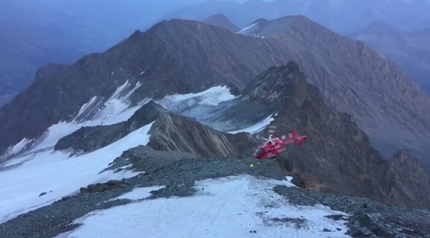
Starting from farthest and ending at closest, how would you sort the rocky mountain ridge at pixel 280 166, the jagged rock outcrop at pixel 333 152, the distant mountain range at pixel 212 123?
the jagged rock outcrop at pixel 333 152, the distant mountain range at pixel 212 123, the rocky mountain ridge at pixel 280 166

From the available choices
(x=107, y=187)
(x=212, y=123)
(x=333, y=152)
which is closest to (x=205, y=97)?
(x=212, y=123)

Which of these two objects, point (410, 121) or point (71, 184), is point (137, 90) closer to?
point (71, 184)

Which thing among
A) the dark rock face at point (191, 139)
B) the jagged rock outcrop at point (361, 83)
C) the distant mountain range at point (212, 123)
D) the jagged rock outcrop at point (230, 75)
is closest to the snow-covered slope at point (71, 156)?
the distant mountain range at point (212, 123)

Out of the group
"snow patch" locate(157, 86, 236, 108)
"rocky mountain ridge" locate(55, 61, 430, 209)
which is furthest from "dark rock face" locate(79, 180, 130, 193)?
"snow patch" locate(157, 86, 236, 108)

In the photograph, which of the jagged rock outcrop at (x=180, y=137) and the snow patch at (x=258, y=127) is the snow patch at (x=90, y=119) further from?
the snow patch at (x=258, y=127)

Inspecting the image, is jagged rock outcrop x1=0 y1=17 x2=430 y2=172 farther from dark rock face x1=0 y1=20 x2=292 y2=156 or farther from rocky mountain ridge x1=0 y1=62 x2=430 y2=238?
rocky mountain ridge x1=0 y1=62 x2=430 y2=238

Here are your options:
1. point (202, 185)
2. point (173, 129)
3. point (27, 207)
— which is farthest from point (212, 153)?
point (202, 185)
